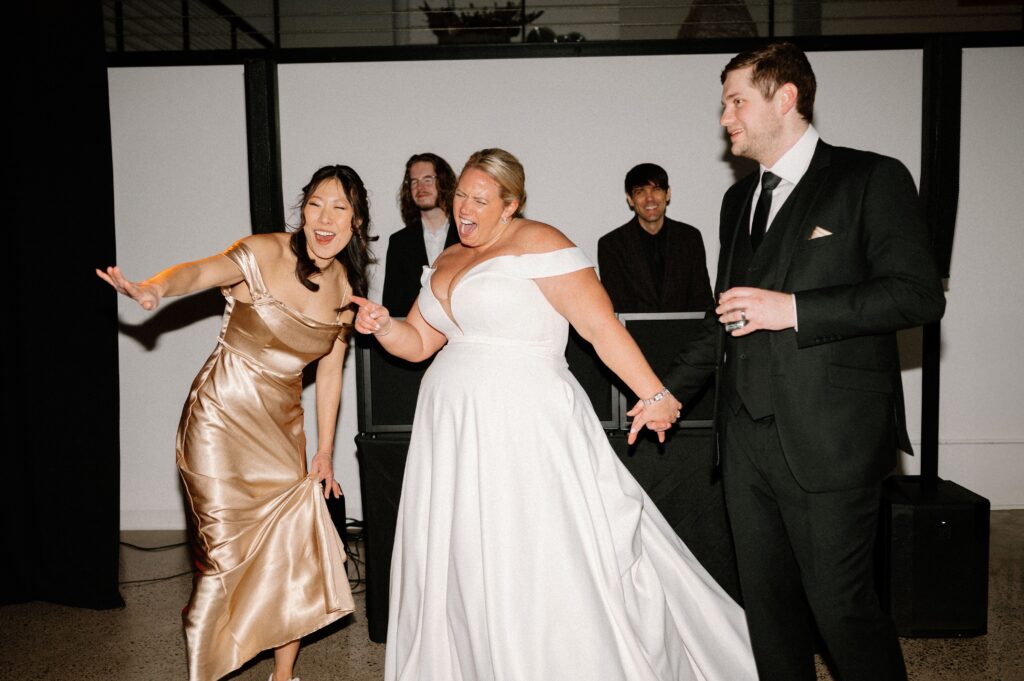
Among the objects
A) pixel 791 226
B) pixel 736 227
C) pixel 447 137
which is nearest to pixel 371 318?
pixel 736 227

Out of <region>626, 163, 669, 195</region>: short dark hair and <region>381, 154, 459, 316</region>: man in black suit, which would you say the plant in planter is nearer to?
<region>381, 154, 459, 316</region>: man in black suit

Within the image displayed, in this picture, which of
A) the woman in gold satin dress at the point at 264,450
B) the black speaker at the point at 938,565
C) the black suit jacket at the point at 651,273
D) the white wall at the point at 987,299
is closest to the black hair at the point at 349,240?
the woman in gold satin dress at the point at 264,450

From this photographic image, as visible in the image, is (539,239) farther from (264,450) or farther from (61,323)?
(61,323)

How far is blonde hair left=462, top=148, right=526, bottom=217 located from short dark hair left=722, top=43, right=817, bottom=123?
69 centimetres

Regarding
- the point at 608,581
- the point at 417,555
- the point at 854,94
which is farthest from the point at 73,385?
the point at 854,94

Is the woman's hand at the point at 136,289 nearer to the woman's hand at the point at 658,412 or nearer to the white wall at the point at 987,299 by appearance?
the woman's hand at the point at 658,412

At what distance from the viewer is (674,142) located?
4.83 meters

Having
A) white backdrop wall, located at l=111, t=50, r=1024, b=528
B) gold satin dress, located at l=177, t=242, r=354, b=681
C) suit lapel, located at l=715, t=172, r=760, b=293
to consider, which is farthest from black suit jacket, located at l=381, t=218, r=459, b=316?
suit lapel, located at l=715, t=172, r=760, b=293

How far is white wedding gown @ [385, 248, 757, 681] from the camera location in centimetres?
220

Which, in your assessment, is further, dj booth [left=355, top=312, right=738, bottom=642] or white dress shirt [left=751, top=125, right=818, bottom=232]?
dj booth [left=355, top=312, right=738, bottom=642]

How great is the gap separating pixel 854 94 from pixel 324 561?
13.5 ft

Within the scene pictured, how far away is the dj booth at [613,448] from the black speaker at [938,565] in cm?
65

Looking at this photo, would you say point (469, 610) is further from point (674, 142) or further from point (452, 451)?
point (674, 142)

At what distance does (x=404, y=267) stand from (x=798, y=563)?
9.30 ft
